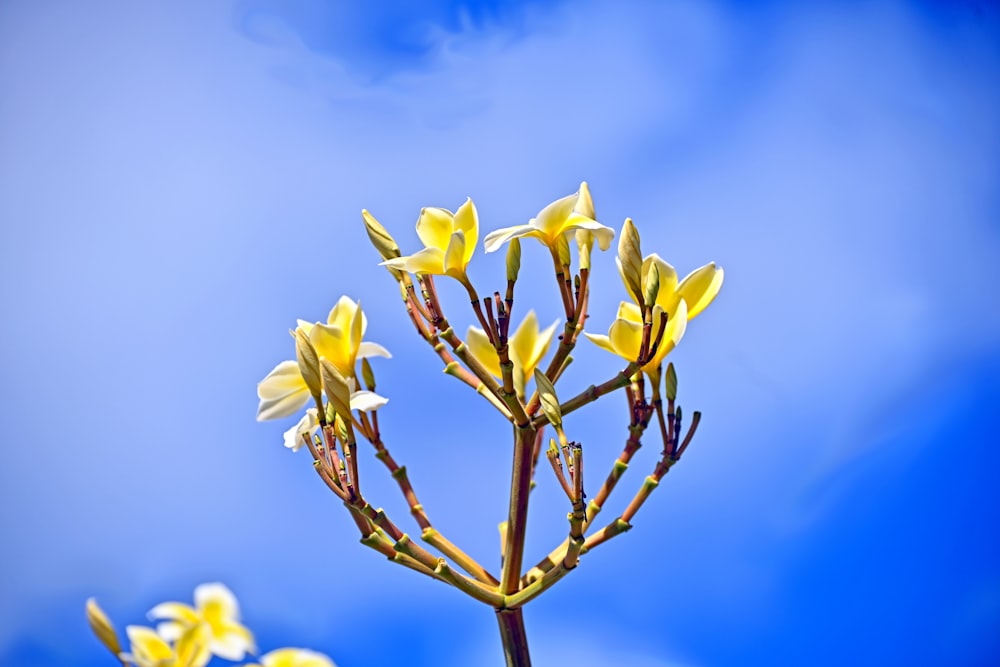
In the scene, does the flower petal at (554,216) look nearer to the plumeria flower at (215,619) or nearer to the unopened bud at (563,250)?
the unopened bud at (563,250)

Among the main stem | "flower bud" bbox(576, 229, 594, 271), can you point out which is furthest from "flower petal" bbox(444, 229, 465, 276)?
the main stem

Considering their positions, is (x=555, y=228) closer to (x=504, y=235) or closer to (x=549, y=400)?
(x=504, y=235)

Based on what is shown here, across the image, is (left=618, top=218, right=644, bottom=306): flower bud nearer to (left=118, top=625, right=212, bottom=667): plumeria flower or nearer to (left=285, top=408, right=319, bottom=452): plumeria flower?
(left=285, top=408, right=319, bottom=452): plumeria flower

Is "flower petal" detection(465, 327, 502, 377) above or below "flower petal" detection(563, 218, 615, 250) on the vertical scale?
below

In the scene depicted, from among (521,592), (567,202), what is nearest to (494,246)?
(567,202)

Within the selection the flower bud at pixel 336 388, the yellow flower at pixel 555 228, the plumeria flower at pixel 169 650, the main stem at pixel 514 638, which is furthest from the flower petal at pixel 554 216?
the plumeria flower at pixel 169 650

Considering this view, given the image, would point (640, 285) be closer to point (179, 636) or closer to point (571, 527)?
point (571, 527)
